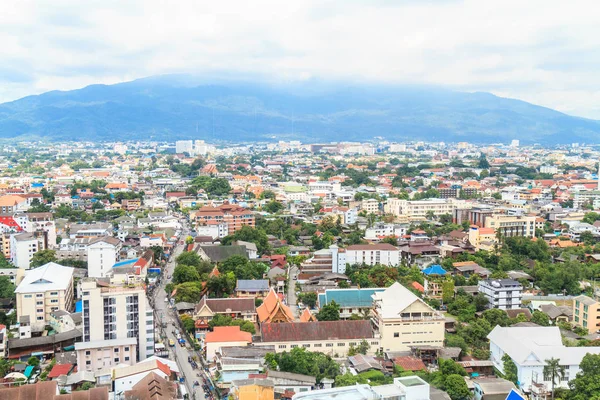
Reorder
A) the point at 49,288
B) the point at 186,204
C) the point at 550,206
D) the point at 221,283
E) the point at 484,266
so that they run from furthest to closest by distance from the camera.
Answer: the point at 186,204
the point at 550,206
the point at 484,266
the point at 221,283
the point at 49,288

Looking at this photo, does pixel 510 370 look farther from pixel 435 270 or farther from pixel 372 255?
pixel 372 255

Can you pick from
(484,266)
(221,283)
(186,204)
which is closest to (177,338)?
(221,283)

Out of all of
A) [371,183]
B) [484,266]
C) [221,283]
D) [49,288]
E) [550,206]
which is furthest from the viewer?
[371,183]

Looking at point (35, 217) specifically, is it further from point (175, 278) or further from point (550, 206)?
point (550, 206)

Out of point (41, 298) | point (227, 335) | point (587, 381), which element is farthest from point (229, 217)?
point (587, 381)

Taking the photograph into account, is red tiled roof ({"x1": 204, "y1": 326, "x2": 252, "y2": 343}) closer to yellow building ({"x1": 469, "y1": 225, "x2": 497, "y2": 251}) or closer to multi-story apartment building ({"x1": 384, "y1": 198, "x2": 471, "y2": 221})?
yellow building ({"x1": 469, "y1": 225, "x2": 497, "y2": 251})

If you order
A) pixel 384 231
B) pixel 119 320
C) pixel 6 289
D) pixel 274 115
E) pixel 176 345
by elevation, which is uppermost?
pixel 274 115

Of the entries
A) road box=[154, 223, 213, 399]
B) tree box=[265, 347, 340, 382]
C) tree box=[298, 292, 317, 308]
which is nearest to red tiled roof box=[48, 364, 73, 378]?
road box=[154, 223, 213, 399]
